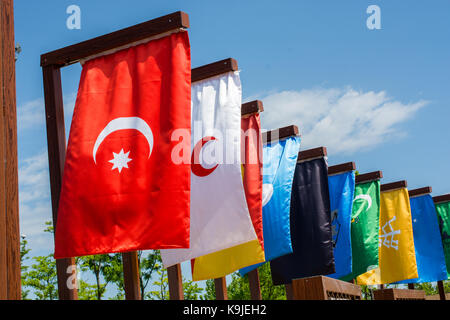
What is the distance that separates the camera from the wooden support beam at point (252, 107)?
1021 centimetres

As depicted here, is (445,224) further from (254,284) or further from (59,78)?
(59,78)

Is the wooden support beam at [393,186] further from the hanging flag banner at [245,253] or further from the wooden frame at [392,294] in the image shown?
the wooden frame at [392,294]

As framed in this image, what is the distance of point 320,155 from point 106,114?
22.8 ft

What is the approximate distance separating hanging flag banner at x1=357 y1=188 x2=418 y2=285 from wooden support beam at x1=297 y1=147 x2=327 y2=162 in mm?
4156

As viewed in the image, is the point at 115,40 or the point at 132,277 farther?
the point at 132,277

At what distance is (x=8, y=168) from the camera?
3635 mm

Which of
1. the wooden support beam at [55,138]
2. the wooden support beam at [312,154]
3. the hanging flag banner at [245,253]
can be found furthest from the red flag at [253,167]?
the wooden support beam at [55,138]

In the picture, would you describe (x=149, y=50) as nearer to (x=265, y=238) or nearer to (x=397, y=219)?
(x=265, y=238)

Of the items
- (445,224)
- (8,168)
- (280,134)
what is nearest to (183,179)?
(8,168)

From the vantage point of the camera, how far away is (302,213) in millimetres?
12164

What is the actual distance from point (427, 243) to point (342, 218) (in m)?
5.55
